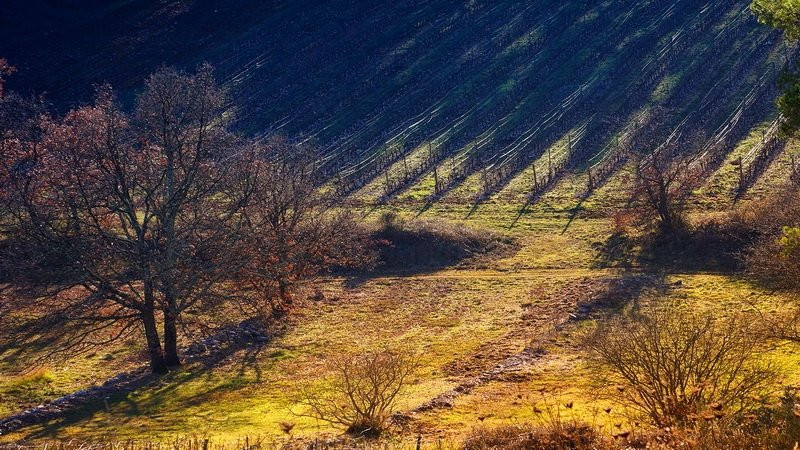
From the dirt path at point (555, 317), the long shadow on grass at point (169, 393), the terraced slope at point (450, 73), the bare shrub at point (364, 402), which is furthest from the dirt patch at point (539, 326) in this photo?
the terraced slope at point (450, 73)

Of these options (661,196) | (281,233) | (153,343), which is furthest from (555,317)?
(153,343)

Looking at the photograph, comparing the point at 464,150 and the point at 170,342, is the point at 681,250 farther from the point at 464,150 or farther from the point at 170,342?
the point at 464,150

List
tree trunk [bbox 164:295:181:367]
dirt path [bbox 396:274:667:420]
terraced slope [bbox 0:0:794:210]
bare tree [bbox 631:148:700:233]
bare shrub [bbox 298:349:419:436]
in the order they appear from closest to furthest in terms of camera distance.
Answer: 1. bare shrub [bbox 298:349:419:436]
2. dirt path [bbox 396:274:667:420]
3. tree trunk [bbox 164:295:181:367]
4. bare tree [bbox 631:148:700:233]
5. terraced slope [bbox 0:0:794:210]

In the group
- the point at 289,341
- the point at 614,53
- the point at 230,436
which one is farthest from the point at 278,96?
the point at 230,436

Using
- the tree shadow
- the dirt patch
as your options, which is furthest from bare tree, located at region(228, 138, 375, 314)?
the tree shadow

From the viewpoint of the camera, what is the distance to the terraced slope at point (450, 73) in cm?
5909

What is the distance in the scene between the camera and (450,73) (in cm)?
8231

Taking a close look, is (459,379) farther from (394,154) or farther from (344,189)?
(394,154)

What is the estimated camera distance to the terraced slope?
194 ft

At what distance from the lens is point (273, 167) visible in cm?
3691

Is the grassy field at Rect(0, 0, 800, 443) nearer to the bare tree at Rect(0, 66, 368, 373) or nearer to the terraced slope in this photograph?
the terraced slope

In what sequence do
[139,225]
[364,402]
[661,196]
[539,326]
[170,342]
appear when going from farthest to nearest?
[661,196], [539,326], [170,342], [139,225], [364,402]

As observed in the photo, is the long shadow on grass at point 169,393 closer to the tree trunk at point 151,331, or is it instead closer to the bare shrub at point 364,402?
Result: the tree trunk at point 151,331

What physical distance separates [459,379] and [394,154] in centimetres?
4155
